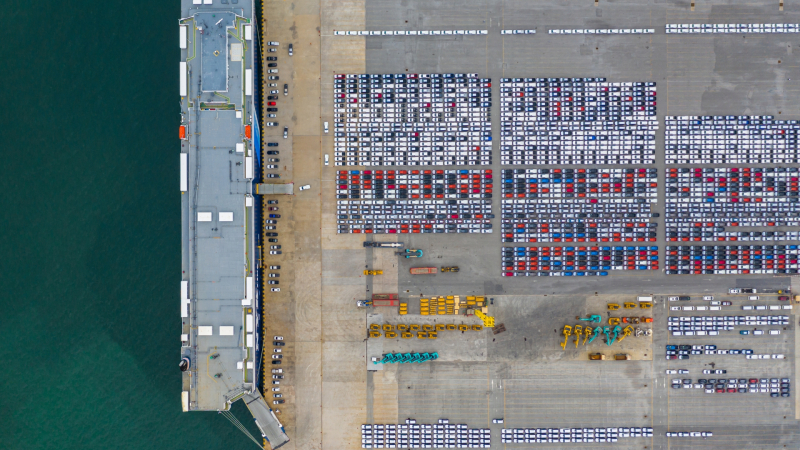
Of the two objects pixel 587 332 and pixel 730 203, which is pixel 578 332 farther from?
pixel 730 203

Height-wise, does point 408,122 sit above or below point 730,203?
above

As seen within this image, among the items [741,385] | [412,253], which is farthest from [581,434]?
[412,253]

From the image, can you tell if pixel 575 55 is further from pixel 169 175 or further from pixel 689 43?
pixel 169 175

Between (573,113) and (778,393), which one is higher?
(573,113)

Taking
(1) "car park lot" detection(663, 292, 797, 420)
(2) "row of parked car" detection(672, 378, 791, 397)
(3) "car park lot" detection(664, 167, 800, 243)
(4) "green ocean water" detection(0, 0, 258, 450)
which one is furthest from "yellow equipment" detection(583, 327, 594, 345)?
(4) "green ocean water" detection(0, 0, 258, 450)

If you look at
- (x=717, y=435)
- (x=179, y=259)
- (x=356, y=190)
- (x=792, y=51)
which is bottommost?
(x=717, y=435)

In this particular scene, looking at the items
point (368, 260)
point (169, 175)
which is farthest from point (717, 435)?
point (169, 175)
